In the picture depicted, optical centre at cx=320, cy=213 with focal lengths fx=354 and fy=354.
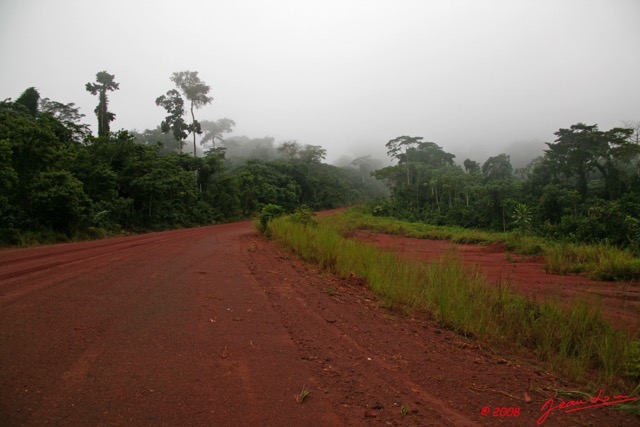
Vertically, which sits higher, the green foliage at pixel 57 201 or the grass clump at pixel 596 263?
the green foliage at pixel 57 201

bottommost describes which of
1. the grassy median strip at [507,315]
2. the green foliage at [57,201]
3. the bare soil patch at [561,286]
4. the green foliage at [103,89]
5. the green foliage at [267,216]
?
the bare soil patch at [561,286]

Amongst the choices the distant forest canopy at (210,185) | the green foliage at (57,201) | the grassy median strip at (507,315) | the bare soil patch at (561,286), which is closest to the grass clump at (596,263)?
the bare soil patch at (561,286)

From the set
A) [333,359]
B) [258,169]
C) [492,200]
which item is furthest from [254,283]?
[258,169]

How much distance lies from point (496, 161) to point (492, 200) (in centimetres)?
2427

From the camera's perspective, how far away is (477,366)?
3426mm

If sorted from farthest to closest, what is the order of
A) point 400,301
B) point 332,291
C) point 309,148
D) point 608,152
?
point 309,148, point 608,152, point 332,291, point 400,301

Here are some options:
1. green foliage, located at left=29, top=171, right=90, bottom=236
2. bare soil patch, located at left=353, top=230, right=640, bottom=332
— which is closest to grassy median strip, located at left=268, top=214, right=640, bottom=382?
bare soil patch, located at left=353, top=230, right=640, bottom=332

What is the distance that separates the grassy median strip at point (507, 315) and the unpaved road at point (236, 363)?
380mm

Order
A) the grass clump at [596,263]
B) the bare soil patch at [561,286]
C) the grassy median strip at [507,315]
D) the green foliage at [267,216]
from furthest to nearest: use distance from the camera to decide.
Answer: the green foliage at [267,216] → the grass clump at [596,263] → the bare soil patch at [561,286] → the grassy median strip at [507,315]

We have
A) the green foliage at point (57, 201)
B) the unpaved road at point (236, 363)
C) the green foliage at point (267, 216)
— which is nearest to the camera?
the unpaved road at point (236, 363)

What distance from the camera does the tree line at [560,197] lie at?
1958cm

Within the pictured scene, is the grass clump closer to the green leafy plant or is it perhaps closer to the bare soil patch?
the bare soil patch

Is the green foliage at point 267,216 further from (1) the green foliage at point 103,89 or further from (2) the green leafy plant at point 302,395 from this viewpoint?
(1) the green foliage at point 103,89

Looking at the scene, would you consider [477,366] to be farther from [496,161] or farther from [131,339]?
[496,161]
